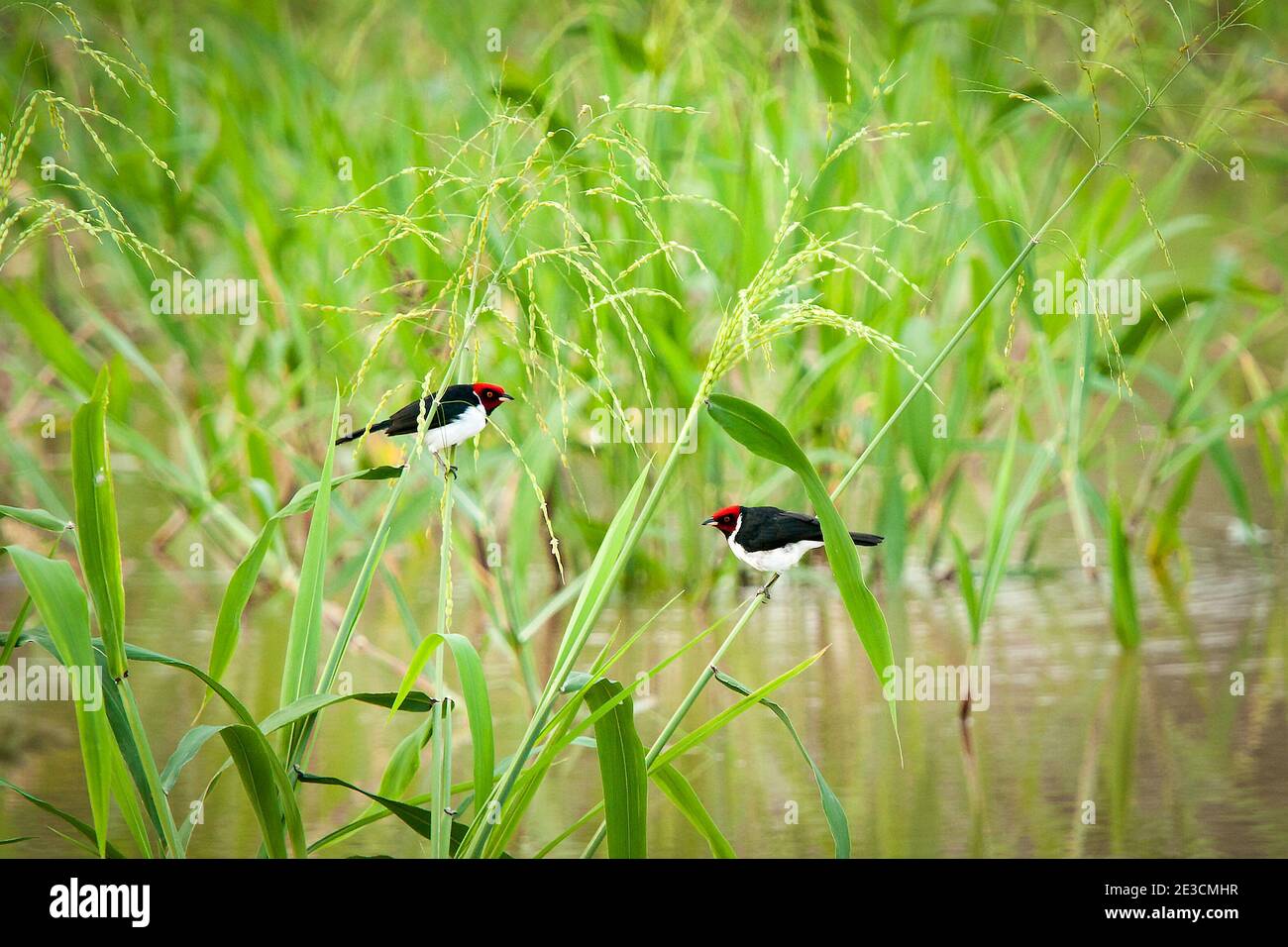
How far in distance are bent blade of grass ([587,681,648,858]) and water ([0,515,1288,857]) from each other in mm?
337

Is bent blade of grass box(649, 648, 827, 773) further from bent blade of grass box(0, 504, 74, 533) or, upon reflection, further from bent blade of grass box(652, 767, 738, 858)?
bent blade of grass box(0, 504, 74, 533)

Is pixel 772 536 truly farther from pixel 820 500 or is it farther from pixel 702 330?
pixel 702 330

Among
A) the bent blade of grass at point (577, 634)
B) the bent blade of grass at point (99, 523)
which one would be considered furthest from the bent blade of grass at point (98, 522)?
the bent blade of grass at point (577, 634)

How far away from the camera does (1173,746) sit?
1.56 meters

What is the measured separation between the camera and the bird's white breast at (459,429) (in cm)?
118

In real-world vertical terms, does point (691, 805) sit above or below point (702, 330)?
below

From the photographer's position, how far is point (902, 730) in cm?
170

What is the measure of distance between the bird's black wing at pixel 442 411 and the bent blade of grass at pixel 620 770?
1.08 feet

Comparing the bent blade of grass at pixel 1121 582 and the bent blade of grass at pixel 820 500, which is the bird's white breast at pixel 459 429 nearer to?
the bent blade of grass at pixel 820 500

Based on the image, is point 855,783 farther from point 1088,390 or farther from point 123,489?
point 123,489

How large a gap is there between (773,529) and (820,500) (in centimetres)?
36

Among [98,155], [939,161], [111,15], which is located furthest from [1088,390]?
[111,15]

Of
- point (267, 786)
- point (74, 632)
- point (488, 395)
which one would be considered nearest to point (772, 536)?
point (488, 395)
